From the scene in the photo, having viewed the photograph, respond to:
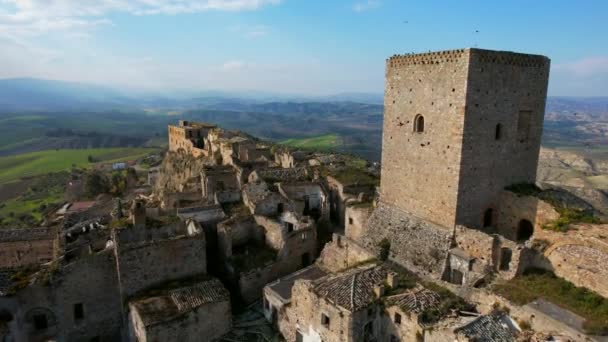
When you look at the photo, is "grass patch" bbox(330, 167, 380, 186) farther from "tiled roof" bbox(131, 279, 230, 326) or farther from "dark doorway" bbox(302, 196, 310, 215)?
"tiled roof" bbox(131, 279, 230, 326)

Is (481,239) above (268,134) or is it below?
above

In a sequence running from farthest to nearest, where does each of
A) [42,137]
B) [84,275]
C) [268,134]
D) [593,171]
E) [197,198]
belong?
[268,134] → [42,137] → [593,171] → [197,198] → [84,275]

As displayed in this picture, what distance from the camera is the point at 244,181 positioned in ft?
91.5

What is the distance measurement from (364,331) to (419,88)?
1005 cm

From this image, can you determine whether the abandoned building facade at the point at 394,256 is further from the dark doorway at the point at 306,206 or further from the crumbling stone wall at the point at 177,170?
the crumbling stone wall at the point at 177,170

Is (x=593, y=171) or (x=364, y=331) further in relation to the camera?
(x=593, y=171)

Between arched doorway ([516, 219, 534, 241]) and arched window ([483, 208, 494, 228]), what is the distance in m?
1.15

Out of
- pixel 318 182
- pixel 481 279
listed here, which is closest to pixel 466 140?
pixel 481 279

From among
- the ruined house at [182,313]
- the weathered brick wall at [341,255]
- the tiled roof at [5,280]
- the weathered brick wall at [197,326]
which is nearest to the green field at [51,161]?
the tiled roof at [5,280]

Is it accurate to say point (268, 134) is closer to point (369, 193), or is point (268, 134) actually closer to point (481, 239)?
point (369, 193)

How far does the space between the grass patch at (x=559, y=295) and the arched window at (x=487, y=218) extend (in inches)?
126

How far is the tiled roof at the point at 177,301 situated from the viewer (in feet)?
49.6

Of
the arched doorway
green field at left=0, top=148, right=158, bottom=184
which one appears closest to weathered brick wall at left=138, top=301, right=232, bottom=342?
the arched doorway

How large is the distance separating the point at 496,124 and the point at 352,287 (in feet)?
29.1
